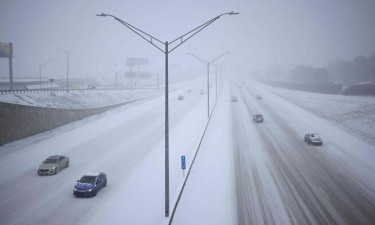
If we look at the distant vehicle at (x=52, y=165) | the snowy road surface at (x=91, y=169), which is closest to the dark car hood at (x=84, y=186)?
the snowy road surface at (x=91, y=169)

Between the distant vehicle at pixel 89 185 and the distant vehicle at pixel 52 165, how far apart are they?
505 centimetres

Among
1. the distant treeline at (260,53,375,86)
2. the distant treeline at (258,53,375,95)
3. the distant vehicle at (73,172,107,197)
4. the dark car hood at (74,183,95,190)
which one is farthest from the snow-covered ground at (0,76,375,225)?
the distant treeline at (260,53,375,86)

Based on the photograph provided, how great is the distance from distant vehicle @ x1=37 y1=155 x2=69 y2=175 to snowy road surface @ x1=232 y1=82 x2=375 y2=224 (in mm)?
15203

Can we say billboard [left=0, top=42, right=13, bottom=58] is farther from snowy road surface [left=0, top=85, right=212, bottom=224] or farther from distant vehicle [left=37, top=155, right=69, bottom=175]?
distant vehicle [left=37, top=155, right=69, bottom=175]

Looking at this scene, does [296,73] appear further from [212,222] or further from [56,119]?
[212,222]

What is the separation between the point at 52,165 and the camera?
2070 cm

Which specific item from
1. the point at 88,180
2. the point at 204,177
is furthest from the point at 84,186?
the point at 204,177

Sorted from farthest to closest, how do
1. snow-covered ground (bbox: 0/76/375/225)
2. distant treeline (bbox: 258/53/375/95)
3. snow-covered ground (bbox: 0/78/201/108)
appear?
distant treeline (bbox: 258/53/375/95), snow-covered ground (bbox: 0/78/201/108), snow-covered ground (bbox: 0/76/375/225)

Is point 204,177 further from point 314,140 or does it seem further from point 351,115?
point 351,115

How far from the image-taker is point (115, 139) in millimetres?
32125

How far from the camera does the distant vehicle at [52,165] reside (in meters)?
20.4

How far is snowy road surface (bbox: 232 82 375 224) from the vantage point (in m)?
13.9

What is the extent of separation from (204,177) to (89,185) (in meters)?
8.60

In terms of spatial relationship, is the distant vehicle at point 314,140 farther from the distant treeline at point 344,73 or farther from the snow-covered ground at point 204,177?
the distant treeline at point 344,73
